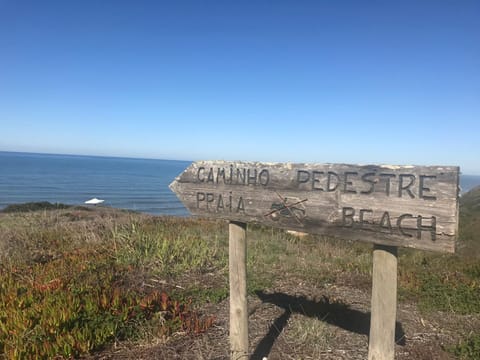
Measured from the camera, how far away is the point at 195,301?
5082mm

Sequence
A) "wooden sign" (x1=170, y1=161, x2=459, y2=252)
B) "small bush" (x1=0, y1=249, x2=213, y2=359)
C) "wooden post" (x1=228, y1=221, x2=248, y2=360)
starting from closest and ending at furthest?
"wooden sign" (x1=170, y1=161, x2=459, y2=252)
"wooden post" (x1=228, y1=221, x2=248, y2=360)
"small bush" (x1=0, y1=249, x2=213, y2=359)

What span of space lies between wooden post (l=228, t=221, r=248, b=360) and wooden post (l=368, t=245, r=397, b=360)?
1.18 meters

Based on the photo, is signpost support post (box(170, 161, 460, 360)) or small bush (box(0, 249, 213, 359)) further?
small bush (box(0, 249, 213, 359))

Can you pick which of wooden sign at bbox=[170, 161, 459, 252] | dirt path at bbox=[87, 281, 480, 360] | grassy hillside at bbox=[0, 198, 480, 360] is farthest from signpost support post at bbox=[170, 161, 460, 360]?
grassy hillside at bbox=[0, 198, 480, 360]

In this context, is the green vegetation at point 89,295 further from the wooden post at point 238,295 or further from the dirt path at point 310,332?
the wooden post at point 238,295

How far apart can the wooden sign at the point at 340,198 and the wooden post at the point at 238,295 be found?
0.20 metres

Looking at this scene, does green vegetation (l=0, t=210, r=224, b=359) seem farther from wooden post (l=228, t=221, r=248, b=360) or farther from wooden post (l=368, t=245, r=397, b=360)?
wooden post (l=368, t=245, r=397, b=360)

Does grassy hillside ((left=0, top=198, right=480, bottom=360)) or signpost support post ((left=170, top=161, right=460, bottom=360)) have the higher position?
signpost support post ((left=170, top=161, right=460, bottom=360))

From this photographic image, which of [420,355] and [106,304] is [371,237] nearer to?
[420,355]

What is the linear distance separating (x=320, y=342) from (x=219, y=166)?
2.13m

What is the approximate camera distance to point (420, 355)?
3799 millimetres

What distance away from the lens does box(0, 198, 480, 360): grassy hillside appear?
3738 mm

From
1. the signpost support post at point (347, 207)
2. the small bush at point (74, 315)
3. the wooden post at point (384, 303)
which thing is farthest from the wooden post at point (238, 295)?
the wooden post at point (384, 303)

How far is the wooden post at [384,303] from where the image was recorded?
248 centimetres
